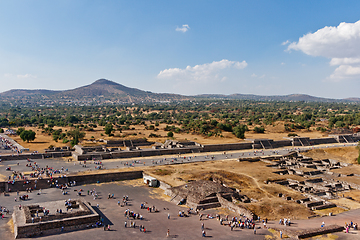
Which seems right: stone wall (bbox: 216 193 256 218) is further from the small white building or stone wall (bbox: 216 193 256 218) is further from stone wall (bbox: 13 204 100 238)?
stone wall (bbox: 13 204 100 238)

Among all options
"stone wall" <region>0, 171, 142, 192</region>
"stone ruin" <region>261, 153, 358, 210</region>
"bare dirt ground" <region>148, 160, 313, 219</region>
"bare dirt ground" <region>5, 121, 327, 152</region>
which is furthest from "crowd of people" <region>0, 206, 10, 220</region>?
"bare dirt ground" <region>5, 121, 327, 152</region>

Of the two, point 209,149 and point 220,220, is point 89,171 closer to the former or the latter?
point 220,220

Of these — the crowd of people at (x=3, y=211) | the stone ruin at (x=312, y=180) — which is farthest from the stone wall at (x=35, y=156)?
the stone ruin at (x=312, y=180)

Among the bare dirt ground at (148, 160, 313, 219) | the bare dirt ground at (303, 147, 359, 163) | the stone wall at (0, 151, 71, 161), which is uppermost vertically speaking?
the stone wall at (0, 151, 71, 161)

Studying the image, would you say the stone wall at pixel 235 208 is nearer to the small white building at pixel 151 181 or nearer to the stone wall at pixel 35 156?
the small white building at pixel 151 181

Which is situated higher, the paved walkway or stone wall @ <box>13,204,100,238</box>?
stone wall @ <box>13,204,100,238</box>

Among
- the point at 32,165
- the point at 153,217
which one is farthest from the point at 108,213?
the point at 32,165
